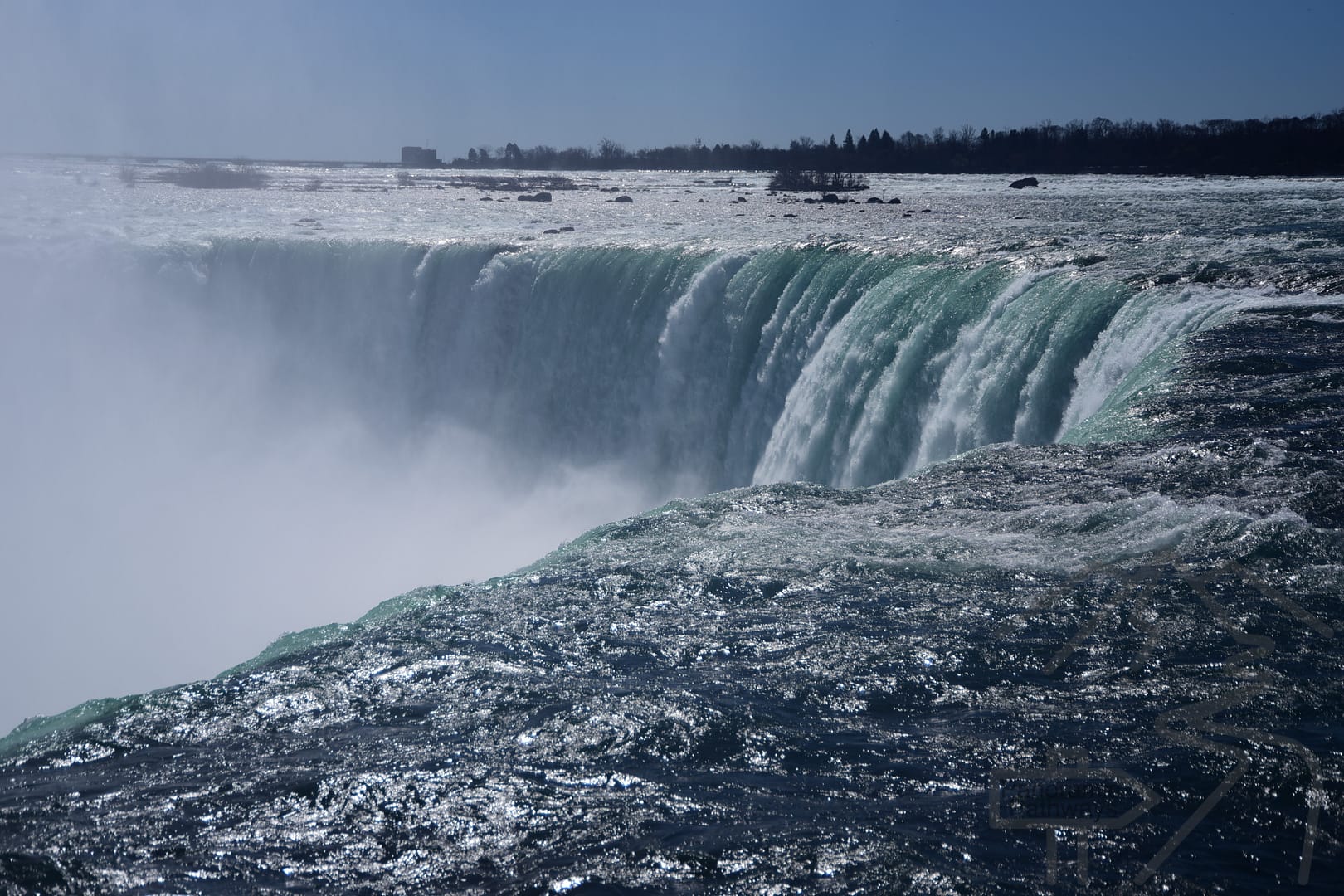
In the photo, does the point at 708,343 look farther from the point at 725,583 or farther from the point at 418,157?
the point at 418,157

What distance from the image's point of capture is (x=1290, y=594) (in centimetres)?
559

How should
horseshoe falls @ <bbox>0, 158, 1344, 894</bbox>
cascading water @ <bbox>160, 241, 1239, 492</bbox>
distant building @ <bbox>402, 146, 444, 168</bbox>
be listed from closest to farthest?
horseshoe falls @ <bbox>0, 158, 1344, 894</bbox> → cascading water @ <bbox>160, 241, 1239, 492</bbox> → distant building @ <bbox>402, 146, 444, 168</bbox>

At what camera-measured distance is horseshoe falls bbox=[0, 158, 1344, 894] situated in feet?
13.3

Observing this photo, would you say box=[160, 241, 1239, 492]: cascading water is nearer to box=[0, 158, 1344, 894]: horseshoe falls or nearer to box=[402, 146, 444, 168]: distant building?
box=[0, 158, 1344, 894]: horseshoe falls

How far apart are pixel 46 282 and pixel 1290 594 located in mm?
21631

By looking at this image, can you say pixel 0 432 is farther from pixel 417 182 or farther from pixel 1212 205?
pixel 417 182

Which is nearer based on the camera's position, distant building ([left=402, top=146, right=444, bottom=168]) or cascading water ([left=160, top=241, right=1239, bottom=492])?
cascading water ([left=160, top=241, right=1239, bottom=492])

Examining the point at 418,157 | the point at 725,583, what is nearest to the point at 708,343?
the point at 725,583

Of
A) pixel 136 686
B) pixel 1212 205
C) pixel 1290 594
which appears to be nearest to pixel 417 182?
pixel 1212 205

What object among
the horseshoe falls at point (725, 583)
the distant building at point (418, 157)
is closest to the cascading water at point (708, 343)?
the horseshoe falls at point (725, 583)

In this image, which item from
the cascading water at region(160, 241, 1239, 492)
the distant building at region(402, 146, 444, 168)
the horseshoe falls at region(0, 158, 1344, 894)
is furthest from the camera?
the distant building at region(402, 146, 444, 168)

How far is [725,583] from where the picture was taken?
21.2 ft

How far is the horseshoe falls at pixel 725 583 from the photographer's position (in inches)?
159

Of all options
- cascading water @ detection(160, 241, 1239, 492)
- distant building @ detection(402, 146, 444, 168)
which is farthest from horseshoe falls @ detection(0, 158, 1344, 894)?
distant building @ detection(402, 146, 444, 168)
